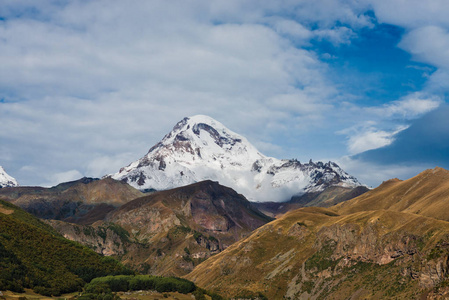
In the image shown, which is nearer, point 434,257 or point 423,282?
point 434,257

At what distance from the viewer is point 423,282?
19762 centimetres

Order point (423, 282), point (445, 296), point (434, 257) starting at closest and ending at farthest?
1. point (445, 296)
2. point (434, 257)
3. point (423, 282)

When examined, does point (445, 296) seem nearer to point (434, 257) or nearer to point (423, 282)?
point (434, 257)

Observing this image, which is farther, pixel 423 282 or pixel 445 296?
pixel 423 282

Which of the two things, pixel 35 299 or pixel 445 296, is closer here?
pixel 445 296

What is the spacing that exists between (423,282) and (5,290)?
163m

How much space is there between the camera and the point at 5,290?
654 ft

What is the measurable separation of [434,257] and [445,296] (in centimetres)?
5895

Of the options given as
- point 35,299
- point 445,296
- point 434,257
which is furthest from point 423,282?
point 35,299

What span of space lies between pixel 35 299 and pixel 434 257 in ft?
490

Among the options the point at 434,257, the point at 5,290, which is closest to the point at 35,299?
the point at 5,290

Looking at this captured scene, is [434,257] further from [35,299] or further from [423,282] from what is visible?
[35,299]

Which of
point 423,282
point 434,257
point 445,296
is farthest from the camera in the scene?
point 423,282

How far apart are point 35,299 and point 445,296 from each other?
495 feet
